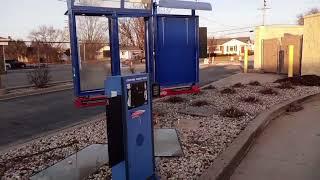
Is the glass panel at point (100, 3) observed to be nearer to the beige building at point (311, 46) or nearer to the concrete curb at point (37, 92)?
the concrete curb at point (37, 92)

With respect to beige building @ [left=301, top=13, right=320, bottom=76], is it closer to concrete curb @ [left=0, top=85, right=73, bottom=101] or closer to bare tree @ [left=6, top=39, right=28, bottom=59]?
concrete curb @ [left=0, top=85, right=73, bottom=101]

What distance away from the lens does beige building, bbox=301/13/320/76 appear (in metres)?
18.5

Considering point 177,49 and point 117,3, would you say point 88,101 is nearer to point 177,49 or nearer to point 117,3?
point 117,3

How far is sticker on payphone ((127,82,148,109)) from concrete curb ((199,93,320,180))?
1.36 m

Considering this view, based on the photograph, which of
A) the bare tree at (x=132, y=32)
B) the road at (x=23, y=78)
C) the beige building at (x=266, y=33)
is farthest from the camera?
the beige building at (x=266, y=33)

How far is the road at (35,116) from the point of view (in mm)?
9290

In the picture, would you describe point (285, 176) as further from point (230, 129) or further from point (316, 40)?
point (316, 40)

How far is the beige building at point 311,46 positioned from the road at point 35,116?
439 inches

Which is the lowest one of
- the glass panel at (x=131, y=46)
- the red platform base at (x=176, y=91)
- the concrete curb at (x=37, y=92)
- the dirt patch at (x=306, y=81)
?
the concrete curb at (x=37, y=92)

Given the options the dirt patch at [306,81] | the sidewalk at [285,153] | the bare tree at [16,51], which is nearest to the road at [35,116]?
the sidewalk at [285,153]

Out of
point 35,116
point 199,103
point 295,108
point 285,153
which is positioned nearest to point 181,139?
point 285,153

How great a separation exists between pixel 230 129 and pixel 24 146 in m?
3.89

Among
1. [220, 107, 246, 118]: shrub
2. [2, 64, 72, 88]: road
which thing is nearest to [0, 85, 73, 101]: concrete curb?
[2, 64, 72, 88]: road

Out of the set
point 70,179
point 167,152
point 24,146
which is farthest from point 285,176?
point 24,146
